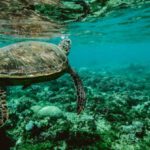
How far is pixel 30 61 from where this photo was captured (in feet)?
17.4

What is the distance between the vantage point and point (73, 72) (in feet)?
21.4

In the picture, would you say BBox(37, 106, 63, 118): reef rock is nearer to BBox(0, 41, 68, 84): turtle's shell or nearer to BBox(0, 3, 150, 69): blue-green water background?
BBox(0, 41, 68, 84): turtle's shell

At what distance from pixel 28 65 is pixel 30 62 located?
0.40 ft

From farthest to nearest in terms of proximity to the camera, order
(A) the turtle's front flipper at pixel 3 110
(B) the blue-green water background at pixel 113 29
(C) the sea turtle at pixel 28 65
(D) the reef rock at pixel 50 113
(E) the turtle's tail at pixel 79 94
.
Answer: (B) the blue-green water background at pixel 113 29
(D) the reef rock at pixel 50 113
(E) the turtle's tail at pixel 79 94
(C) the sea turtle at pixel 28 65
(A) the turtle's front flipper at pixel 3 110

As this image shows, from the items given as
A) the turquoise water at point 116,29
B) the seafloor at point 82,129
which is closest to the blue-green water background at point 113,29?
the turquoise water at point 116,29

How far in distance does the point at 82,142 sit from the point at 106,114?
9.46 ft

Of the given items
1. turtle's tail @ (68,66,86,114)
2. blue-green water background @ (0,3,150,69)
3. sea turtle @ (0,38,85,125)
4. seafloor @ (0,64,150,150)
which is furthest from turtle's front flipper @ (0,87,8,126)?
blue-green water background @ (0,3,150,69)

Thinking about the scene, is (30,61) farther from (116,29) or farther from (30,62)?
(116,29)

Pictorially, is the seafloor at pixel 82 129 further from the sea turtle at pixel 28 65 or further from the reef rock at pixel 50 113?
the sea turtle at pixel 28 65

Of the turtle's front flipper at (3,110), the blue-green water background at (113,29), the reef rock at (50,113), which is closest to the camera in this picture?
the turtle's front flipper at (3,110)

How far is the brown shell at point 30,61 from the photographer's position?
16.2 feet

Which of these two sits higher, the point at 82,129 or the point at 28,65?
the point at 28,65

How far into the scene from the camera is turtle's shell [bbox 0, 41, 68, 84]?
→ 491 centimetres

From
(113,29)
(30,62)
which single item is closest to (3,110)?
(30,62)
